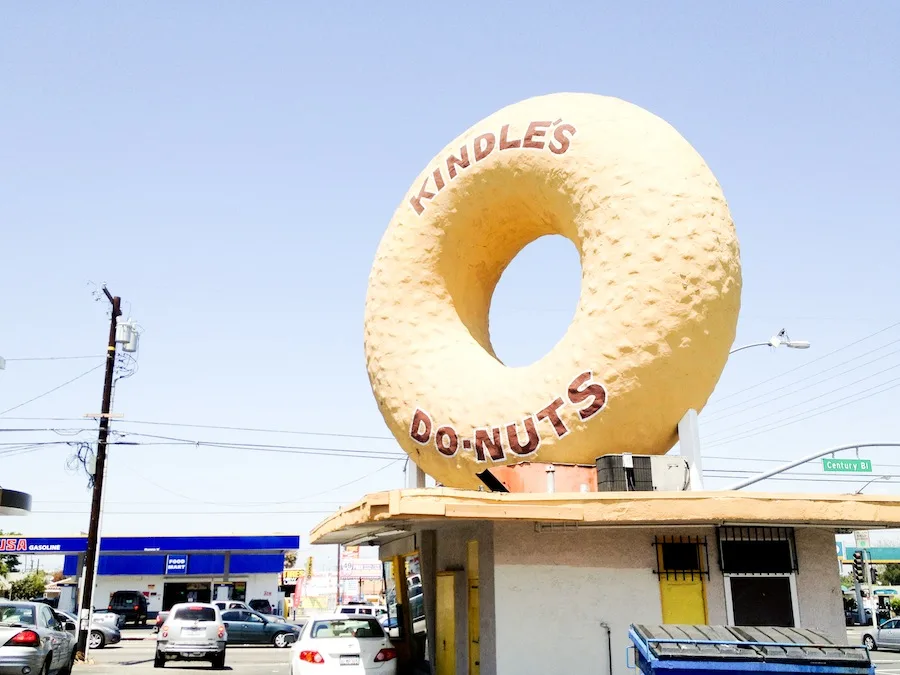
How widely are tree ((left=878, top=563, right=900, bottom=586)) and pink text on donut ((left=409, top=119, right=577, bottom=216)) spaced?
7195 centimetres

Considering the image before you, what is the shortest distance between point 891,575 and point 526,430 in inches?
2905

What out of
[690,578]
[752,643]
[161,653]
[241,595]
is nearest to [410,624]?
[690,578]

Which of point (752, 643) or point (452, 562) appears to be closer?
point (752, 643)

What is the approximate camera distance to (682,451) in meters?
9.74

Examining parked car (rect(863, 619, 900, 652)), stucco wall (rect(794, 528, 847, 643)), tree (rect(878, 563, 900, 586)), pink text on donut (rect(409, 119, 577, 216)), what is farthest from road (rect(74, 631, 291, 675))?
tree (rect(878, 563, 900, 586))

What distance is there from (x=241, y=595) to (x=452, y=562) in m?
33.4

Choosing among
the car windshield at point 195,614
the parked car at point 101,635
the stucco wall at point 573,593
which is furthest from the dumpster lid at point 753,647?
the parked car at point 101,635

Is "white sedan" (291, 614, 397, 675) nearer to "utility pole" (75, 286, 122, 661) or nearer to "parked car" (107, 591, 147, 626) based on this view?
"utility pole" (75, 286, 122, 661)

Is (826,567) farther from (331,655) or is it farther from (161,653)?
(161,653)

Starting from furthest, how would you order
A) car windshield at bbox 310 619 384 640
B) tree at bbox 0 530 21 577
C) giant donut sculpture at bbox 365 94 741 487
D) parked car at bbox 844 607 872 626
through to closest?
tree at bbox 0 530 21 577 → parked car at bbox 844 607 872 626 → car windshield at bbox 310 619 384 640 → giant donut sculpture at bbox 365 94 741 487

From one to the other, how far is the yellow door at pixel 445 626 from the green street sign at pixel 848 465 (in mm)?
12222

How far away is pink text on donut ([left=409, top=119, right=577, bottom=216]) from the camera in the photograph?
1079cm

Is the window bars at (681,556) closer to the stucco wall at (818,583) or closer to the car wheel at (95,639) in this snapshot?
the stucco wall at (818,583)

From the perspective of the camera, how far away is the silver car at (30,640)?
1163 centimetres
